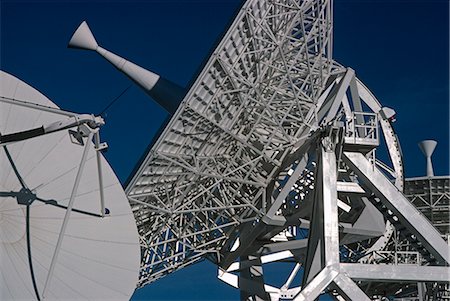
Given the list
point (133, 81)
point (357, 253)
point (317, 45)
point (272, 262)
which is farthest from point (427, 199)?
point (133, 81)

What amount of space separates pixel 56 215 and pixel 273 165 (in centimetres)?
933

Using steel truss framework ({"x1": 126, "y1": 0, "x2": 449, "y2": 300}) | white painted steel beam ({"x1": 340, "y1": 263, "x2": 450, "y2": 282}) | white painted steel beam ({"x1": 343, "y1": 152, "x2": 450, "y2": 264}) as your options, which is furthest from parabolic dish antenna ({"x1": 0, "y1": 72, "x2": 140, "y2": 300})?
white painted steel beam ({"x1": 343, "y1": 152, "x2": 450, "y2": 264})

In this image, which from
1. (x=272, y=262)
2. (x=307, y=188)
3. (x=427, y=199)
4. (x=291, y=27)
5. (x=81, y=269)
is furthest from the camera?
(x=427, y=199)

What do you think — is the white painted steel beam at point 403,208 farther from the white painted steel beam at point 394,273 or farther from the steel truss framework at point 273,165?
the white painted steel beam at point 394,273

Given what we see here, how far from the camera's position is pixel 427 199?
4438cm

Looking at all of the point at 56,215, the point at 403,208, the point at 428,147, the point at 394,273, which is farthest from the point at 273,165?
the point at 428,147

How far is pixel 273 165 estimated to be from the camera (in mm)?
30266

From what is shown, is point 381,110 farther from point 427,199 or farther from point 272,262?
point 427,199

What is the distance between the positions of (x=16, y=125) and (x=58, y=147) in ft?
5.61

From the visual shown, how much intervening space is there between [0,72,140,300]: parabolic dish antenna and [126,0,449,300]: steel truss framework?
3.12 metres

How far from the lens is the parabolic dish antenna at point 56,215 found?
2223 centimetres

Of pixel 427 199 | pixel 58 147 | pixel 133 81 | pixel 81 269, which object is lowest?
pixel 81 269

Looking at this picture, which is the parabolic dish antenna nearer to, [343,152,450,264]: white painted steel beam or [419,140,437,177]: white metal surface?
[343,152,450,264]: white painted steel beam

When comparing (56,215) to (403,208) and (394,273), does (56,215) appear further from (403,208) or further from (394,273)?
(403,208)
